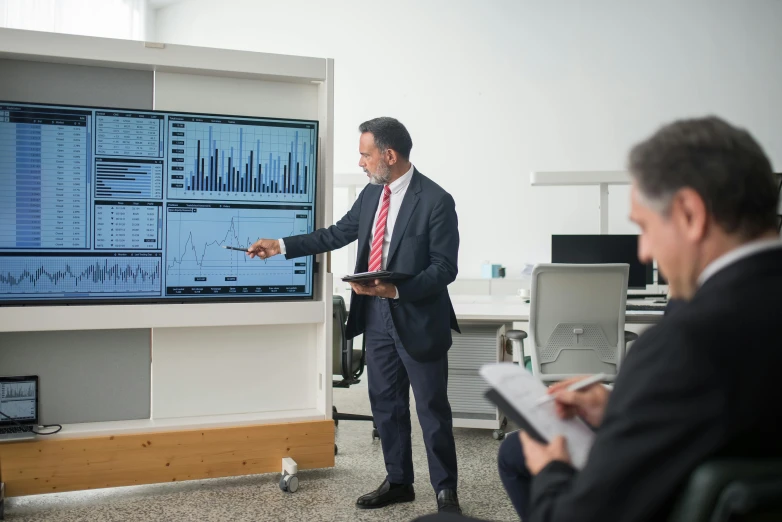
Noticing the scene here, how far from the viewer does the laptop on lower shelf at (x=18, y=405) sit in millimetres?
2650

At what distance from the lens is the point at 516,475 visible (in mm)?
1431

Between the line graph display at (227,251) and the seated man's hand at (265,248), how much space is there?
0.09 metres

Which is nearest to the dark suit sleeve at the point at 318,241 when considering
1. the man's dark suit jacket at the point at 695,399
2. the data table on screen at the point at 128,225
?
the data table on screen at the point at 128,225

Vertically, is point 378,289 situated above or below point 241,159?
below

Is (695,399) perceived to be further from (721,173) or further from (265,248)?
(265,248)

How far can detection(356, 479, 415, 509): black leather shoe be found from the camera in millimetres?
2660

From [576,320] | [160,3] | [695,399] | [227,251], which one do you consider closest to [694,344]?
[695,399]

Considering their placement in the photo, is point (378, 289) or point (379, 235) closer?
point (378, 289)

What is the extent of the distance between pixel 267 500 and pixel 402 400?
664 mm

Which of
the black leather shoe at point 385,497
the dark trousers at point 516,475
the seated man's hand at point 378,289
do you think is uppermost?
the seated man's hand at point 378,289

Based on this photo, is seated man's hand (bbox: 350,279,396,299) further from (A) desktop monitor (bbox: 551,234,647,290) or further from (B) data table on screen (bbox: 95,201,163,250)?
(A) desktop monitor (bbox: 551,234,647,290)

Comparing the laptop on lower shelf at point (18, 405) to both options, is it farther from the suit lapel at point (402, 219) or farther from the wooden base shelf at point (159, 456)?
the suit lapel at point (402, 219)

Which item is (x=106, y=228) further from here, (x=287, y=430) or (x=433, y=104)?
(x=433, y=104)

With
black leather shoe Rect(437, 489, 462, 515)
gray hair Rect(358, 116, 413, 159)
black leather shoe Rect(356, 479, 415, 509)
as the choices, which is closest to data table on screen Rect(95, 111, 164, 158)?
gray hair Rect(358, 116, 413, 159)
